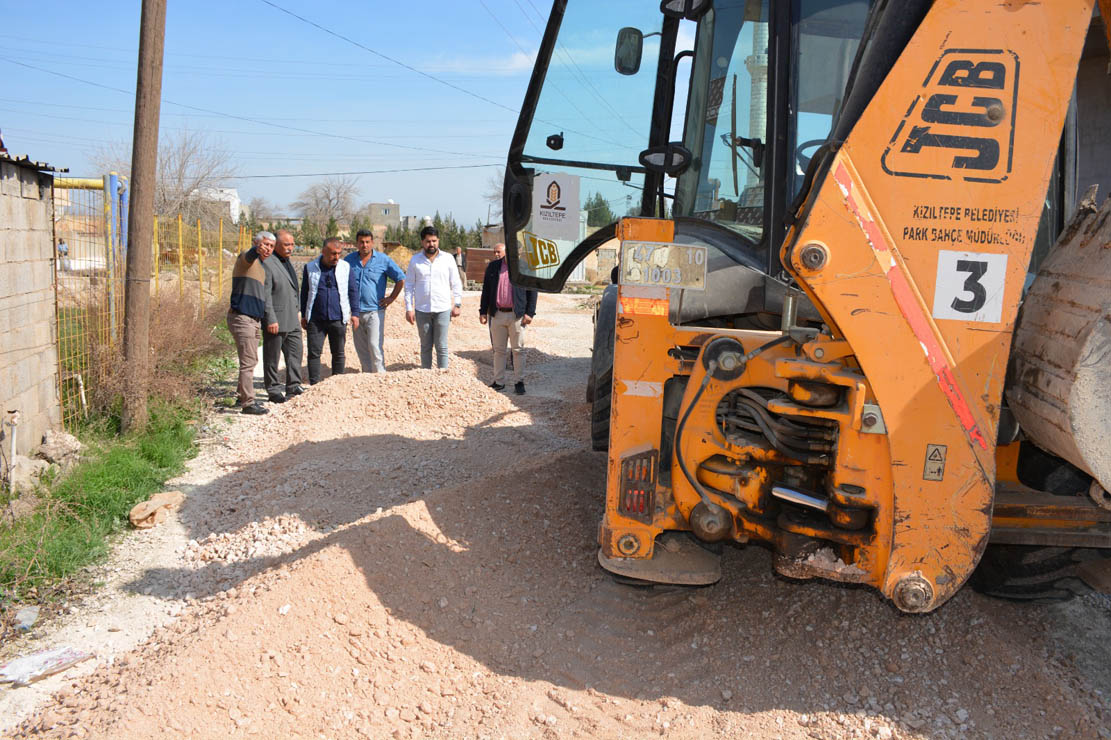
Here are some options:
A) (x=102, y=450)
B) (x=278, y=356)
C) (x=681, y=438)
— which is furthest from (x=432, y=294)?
(x=681, y=438)

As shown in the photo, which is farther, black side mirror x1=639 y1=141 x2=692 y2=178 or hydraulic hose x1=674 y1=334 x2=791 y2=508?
black side mirror x1=639 y1=141 x2=692 y2=178

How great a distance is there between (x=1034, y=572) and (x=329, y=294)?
7181mm

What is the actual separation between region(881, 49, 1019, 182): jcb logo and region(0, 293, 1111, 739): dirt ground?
6.47 feet

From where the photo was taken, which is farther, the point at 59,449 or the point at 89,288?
the point at 89,288

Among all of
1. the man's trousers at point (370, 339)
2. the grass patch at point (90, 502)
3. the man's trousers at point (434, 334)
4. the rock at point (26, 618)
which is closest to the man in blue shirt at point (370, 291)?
the man's trousers at point (370, 339)

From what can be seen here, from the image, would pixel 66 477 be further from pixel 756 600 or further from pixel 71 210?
pixel 756 600

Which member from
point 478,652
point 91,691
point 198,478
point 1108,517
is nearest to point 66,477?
point 198,478

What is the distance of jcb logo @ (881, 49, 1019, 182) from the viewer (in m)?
2.65

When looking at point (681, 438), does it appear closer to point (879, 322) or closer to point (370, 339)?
point (879, 322)

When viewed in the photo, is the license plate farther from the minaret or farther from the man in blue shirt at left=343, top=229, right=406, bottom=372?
the man in blue shirt at left=343, top=229, right=406, bottom=372

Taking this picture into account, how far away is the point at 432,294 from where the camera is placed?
28.7 ft

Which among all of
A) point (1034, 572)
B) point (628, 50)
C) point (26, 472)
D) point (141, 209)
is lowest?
point (26, 472)

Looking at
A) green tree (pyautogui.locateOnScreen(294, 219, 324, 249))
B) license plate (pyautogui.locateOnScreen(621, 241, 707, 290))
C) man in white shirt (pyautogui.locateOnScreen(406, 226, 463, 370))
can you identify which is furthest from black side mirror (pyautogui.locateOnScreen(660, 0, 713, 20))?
green tree (pyautogui.locateOnScreen(294, 219, 324, 249))

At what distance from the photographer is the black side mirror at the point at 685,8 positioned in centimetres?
393
